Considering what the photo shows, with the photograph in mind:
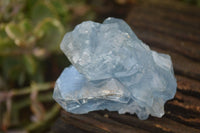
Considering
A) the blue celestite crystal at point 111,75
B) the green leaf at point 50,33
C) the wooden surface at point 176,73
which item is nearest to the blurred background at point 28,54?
the green leaf at point 50,33

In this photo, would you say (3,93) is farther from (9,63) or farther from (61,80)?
(61,80)

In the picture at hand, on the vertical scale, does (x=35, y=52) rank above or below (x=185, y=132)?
above

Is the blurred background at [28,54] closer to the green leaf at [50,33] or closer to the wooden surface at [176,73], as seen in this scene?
the green leaf at [50,33]

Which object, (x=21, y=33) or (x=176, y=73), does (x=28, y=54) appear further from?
(x=176, y=73)

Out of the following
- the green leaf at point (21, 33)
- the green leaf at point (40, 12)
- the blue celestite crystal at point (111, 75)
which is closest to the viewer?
the blue celestite crystal at point (111, 75)

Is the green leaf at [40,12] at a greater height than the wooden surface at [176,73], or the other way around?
the green leaf at [40,12]

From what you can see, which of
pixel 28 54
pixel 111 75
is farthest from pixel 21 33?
pixel 111 75

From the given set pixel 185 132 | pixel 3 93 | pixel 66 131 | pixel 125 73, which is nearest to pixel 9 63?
pixel 3 93
